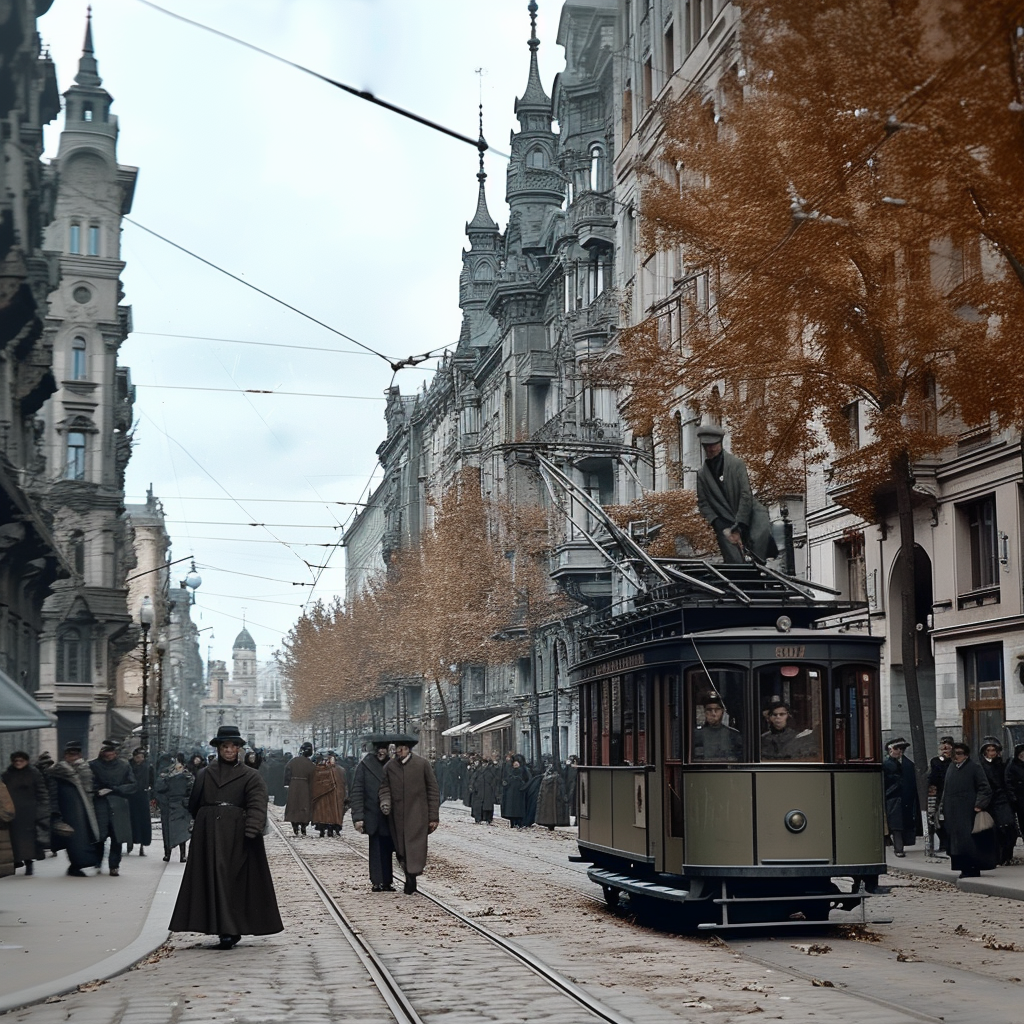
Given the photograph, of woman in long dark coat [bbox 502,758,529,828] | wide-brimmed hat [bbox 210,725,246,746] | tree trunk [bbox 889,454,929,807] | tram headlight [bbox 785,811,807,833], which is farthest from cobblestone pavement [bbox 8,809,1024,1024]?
woman in long dark coat [bbox 502,758,529,828]

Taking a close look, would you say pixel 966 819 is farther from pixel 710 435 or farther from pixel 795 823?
pixel 795 823

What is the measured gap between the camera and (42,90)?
126 ft

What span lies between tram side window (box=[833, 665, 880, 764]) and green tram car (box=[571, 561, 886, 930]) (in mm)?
12

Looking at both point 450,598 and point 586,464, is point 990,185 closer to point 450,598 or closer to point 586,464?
point 586,464

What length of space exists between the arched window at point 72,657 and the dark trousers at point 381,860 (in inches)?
1750

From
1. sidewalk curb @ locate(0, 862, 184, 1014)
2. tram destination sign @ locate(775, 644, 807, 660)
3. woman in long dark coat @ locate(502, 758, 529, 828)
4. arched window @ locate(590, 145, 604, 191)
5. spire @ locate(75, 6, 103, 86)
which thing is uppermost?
spire @ locate(75, 6, 103, 86)

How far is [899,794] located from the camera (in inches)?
998

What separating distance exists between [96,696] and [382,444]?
5890cm

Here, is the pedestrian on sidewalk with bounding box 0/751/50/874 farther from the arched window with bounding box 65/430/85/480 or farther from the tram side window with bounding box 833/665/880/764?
the arched window with bounding box 65/430/85/480

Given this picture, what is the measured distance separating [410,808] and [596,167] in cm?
4091

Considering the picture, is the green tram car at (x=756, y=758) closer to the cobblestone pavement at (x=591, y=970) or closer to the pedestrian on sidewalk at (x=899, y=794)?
the cobblestone pavement at (x=591, y=970)

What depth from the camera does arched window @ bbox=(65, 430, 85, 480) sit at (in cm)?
6412

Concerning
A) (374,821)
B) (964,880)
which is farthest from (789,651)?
(374,821)

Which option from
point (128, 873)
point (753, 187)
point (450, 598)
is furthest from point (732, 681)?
point (450, 598)
